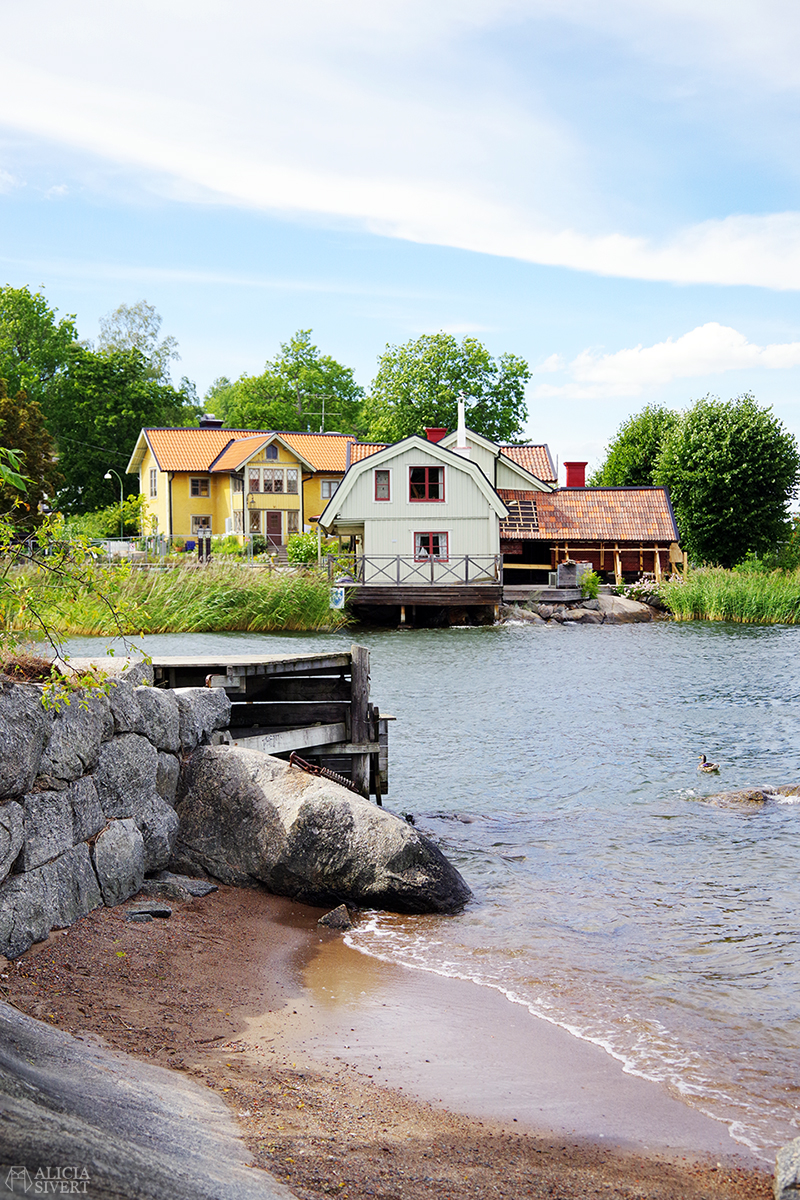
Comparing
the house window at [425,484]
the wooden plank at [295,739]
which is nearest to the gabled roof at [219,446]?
the house window at [425,484]

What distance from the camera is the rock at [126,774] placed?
24.3 ft

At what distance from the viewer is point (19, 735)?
6188mm

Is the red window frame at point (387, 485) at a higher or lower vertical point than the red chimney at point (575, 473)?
lower

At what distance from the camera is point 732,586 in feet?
134

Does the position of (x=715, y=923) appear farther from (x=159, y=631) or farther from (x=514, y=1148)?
(x=159, y=631)

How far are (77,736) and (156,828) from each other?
4.91 ft

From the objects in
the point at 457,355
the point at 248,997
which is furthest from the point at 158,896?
the point at 457,355

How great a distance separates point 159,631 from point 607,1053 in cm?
2617

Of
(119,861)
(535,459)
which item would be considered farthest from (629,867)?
(535,459)

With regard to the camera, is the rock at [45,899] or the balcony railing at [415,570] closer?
the rock at [45,899]

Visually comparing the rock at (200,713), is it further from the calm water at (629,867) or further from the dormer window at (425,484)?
the dormer window at (425,484)

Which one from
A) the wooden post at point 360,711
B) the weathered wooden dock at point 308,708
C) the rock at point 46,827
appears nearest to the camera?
the rock at point 46,827

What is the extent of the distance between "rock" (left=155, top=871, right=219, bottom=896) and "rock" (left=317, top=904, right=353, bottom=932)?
0.98 meters

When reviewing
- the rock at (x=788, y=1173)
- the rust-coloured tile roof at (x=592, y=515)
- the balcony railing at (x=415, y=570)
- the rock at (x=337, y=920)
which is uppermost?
the rust-coloured tile roof at (x=592, y=515)
